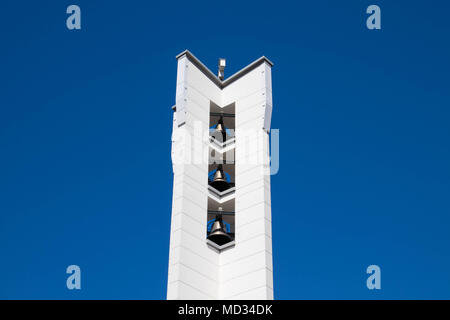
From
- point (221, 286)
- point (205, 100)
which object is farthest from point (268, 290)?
point (205, 100)

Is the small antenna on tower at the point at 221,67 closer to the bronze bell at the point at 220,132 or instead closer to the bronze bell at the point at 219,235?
the bronze bell at the point at 220,132

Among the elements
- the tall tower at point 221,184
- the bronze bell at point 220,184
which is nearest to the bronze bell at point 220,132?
the tall tower at point 221,184

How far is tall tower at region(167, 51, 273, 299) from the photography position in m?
23.7

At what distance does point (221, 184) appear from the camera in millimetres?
27094

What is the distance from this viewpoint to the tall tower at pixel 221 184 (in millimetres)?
23688

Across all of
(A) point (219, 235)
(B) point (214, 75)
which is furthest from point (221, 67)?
(A) point (219, 235)

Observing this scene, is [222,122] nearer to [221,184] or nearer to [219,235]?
[221,184]

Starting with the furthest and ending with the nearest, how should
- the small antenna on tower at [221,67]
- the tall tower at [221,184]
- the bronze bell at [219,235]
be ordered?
the small antenna on tower at [221,67], the bronze bell at [219,235], the tall tower at [221,184]

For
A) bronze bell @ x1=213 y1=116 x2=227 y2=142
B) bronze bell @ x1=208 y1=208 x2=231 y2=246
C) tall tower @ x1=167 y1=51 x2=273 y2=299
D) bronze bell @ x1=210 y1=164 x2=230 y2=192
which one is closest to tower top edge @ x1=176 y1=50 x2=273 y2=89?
tall tower @ x1=167 y1=51 x2=273 y2=299

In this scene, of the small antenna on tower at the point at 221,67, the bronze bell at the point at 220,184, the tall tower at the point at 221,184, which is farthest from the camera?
the small antenna on tower at the point at 221,67

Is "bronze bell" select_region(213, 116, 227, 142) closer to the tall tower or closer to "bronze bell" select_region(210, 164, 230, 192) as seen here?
the tall tower

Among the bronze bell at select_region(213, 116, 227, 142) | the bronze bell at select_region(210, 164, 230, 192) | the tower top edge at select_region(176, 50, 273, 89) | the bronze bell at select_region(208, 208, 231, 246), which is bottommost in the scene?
the bronze bell at select_region(208, 208, 231, 246)
